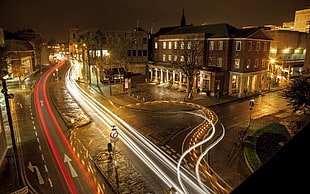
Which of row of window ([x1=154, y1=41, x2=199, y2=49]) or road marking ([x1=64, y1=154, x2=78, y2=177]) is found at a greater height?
row of window ([x1=154, y1=41, x2=199, y2=49])

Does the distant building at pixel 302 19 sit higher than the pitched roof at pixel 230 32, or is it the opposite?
the distant building at pixel 302 19

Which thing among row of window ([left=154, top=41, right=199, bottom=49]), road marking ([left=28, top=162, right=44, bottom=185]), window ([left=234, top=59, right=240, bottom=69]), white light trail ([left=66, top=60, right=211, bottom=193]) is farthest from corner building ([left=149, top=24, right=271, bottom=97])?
road marking ([left=28, top=162, right=44, bottom=185])

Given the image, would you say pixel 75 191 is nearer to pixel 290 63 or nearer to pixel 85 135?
pixel 85 135

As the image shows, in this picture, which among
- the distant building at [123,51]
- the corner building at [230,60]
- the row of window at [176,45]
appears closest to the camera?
the corner building at [230,60]

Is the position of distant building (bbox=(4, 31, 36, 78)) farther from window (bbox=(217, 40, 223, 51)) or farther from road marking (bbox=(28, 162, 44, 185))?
window (bbox=(217, 40, 223, 51))

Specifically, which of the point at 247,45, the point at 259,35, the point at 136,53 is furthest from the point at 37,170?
the point at 136,53

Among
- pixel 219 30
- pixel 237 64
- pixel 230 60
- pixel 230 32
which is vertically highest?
Result: pixel 219 30

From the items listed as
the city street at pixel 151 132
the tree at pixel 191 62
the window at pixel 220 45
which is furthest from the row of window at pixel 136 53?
the window at pixel 220 45

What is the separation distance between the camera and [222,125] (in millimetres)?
22219

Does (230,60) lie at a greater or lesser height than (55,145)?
greater

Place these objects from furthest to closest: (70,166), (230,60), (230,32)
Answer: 1. (230,32)
2. (230,60)
3. (70,166)

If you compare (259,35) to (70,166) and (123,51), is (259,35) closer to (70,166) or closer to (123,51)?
(123,51)

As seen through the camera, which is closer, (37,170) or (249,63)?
(37,170)

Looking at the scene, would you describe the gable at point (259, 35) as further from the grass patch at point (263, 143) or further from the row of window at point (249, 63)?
the grass patch at point (263, 143)
